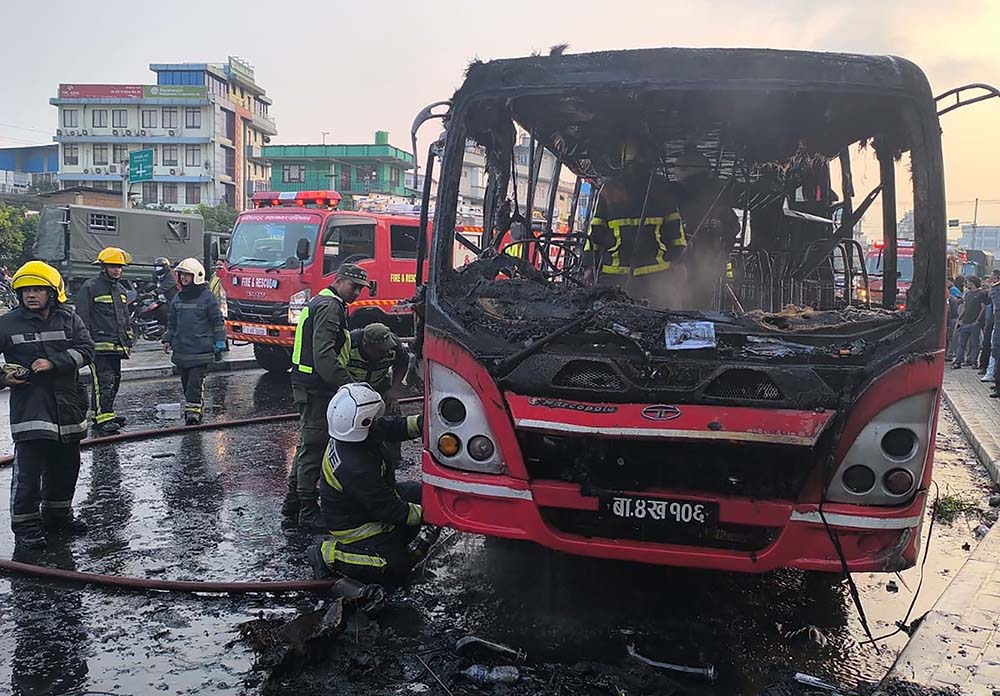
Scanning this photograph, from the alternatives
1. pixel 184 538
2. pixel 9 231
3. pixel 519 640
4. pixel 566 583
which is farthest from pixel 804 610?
pixel 9 231

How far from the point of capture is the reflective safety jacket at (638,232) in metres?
4.92

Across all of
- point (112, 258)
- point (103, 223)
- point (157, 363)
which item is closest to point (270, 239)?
point (157, 363)

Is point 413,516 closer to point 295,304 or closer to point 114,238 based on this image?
point 295,304

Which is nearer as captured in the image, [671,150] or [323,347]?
[671,150]

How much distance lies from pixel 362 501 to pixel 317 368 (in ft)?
4.10

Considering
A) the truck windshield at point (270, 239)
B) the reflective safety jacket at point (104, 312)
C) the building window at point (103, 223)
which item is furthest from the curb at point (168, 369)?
the building window at point (103, 223)

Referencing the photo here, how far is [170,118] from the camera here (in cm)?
6462

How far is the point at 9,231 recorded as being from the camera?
25.9m

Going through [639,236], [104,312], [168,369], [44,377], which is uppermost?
[639,236]

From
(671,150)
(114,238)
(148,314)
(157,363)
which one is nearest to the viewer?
(671,150)

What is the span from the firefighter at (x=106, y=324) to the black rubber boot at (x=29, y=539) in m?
3.05

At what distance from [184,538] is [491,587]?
1998 mm

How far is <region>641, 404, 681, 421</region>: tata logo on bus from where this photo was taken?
327 cm

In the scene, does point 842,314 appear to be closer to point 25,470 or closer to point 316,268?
point 25,470
